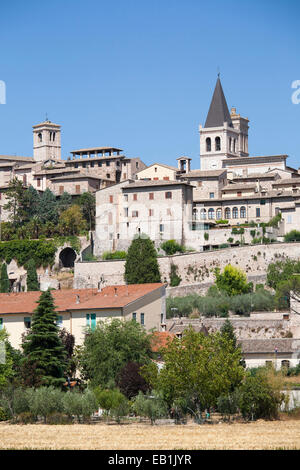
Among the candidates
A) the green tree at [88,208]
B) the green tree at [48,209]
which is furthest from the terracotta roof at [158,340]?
the green tree at [48,209]

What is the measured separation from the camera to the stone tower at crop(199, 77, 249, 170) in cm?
11412

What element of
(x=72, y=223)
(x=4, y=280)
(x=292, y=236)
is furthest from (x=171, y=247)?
(x=4, y=280)

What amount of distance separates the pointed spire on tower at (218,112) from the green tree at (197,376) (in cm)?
7810

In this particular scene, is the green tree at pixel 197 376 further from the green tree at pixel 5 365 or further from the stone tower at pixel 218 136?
the stone tower at pixel 218 136

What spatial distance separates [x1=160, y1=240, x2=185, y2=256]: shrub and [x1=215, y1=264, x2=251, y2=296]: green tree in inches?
242

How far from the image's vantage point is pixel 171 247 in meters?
73.1

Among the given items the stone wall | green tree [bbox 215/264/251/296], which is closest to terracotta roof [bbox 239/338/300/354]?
green tree [bbox 215/264/251/296]

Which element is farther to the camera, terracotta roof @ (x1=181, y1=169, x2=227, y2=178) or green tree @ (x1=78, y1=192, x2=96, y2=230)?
terracotta roof @ (x1=181, y1=169, x2=227, y2=178)

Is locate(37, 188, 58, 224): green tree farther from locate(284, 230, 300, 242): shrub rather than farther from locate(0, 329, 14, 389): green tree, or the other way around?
locate(0, 329, 14, 389): green tree

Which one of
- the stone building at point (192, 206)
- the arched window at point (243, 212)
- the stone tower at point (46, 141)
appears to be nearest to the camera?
the stone building at point (192, 206)

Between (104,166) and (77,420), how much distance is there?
57.9 metres

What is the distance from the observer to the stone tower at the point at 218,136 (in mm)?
114125

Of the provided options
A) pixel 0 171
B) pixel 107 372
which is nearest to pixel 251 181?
pixel 0 171

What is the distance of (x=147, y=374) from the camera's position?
41.3 metres
